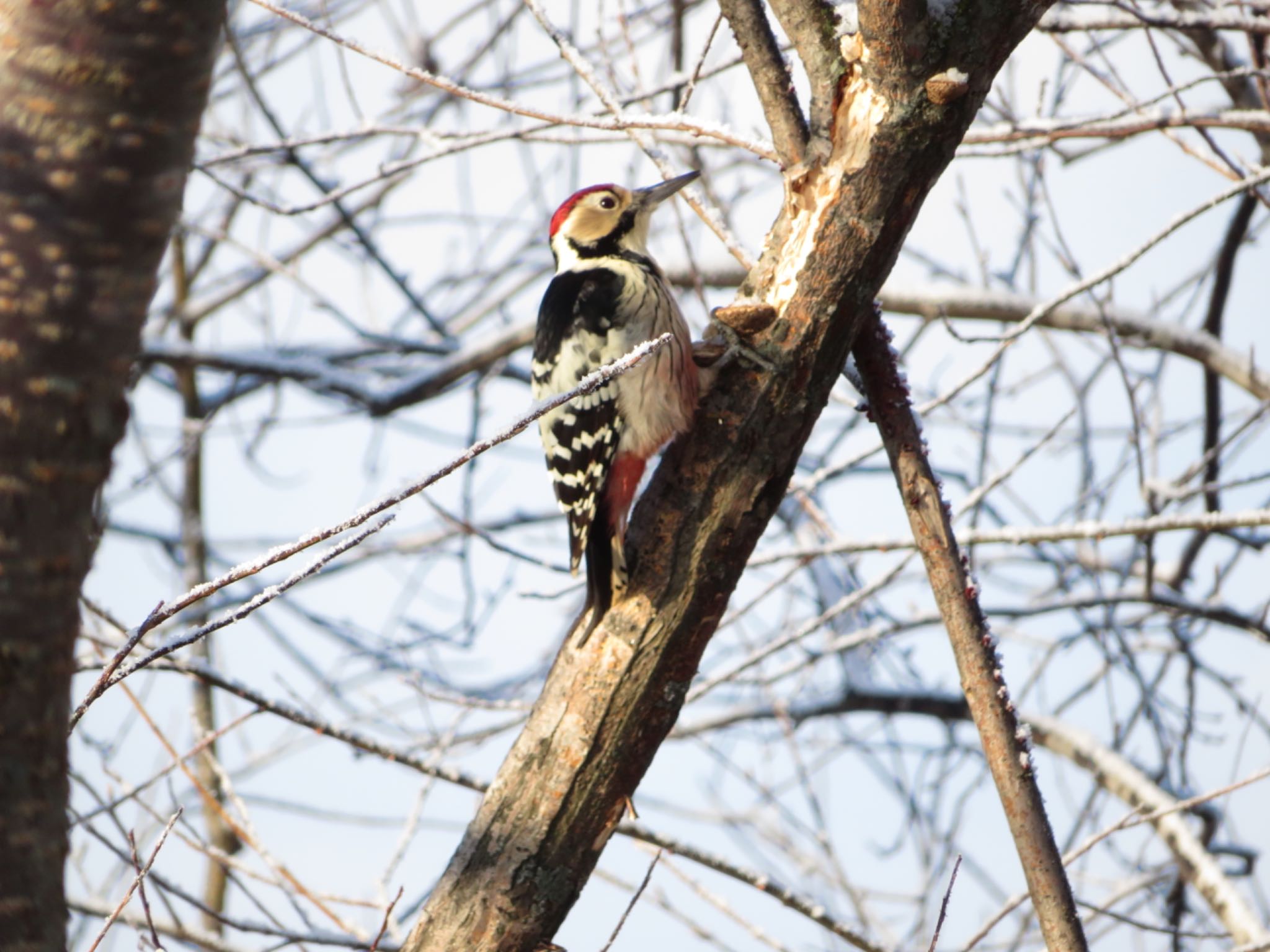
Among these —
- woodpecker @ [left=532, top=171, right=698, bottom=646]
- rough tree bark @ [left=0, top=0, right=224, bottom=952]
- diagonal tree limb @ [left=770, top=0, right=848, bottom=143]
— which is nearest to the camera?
rough tree bark @ [left=0, top=0, right=224, bottom=952]

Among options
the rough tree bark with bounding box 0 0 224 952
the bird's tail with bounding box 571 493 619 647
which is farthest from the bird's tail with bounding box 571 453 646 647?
the rough tree bark with bounding box 0 0 224 952

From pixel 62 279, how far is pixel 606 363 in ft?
6.91

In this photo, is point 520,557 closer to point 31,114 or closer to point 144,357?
point 31,114

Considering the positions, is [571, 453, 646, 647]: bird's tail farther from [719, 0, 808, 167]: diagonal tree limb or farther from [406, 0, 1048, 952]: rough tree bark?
[719, 0, 808, 167]: diagonal tree limb

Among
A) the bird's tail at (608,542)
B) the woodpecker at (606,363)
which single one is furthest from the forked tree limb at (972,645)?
the bird's tail at (608,542)

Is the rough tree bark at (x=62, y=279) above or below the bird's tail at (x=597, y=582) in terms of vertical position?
below

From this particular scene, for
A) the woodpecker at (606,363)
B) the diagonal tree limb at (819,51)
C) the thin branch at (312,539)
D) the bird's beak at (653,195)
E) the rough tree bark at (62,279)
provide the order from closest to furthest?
A: the rough tree bark at (62,279) < the thin branch at (312,539) < the diagonal tree limb at (819,51) < the woodpecker at (606,363) < the bird's beak at (653,195)

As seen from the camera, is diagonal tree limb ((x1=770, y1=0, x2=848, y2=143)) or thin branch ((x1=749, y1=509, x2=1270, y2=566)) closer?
diagonal tree limb ((x1=770, y1=0, x2=848, y2=143))

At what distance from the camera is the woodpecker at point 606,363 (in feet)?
8.34

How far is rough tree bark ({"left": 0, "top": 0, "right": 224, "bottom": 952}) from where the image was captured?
83 cm

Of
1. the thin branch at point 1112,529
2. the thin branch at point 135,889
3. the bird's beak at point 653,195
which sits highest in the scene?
the bird's beak at point 653,195

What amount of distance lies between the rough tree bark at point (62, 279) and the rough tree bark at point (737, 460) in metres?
1.03

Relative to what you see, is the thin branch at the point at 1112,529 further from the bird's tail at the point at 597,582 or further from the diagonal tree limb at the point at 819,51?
the diagonal tree limb at the point at 819,51

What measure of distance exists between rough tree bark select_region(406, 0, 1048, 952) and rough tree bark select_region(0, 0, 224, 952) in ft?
3.39
